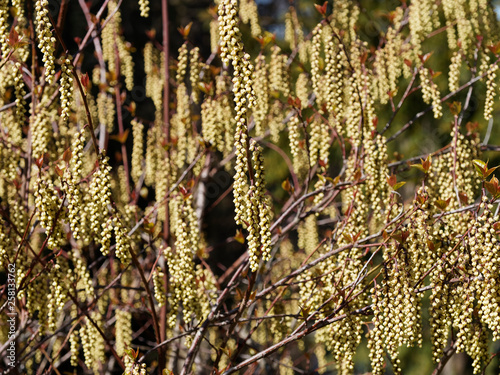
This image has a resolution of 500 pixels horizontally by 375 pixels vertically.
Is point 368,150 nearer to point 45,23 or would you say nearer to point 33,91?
point 45,23

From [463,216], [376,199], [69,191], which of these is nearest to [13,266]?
[69,191]

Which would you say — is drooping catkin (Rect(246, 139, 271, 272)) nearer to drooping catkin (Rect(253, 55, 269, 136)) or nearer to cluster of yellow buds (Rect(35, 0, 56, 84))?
cluster of yellow buds (Rect(35, 0, 56, 84))

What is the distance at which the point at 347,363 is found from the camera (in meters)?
2.14

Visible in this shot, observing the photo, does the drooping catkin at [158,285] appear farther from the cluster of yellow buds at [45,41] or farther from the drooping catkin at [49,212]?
the cluster of yellow buds at [45,41]

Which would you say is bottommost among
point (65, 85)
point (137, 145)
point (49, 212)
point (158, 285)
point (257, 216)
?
point (158, 285)

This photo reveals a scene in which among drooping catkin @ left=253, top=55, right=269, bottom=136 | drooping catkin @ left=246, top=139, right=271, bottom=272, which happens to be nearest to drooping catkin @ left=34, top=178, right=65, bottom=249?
drooping catkin @ left=246, top=139, right=271, bottom=272

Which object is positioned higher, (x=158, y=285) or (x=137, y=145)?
(x=137, y=145)

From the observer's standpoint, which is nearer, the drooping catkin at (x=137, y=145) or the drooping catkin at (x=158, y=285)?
the drooping catkin at (x=158, y=285)

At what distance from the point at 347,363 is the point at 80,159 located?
128cm

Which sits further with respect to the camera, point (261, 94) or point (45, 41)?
point (261, 94)

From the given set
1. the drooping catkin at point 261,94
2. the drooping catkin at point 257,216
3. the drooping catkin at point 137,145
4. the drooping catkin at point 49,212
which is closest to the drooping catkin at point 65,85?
the drooping catkin at point 49,212

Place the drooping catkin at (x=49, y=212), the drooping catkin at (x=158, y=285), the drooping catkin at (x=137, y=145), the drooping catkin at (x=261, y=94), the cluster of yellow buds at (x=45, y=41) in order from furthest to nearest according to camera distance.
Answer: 1. the drooping catkin at (x=137, y=145)
2. the drooping catkin at (x=261, y=94)
3. the drooping catkin at (x=158, y=285)
4. the drooping catkin at (x=49, y=212)
5. the cluster of yellow buds at (x=45, y=41)

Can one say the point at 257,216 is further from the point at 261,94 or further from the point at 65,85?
the point at 261,94

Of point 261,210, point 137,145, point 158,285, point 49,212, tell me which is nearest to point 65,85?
point 49,212
